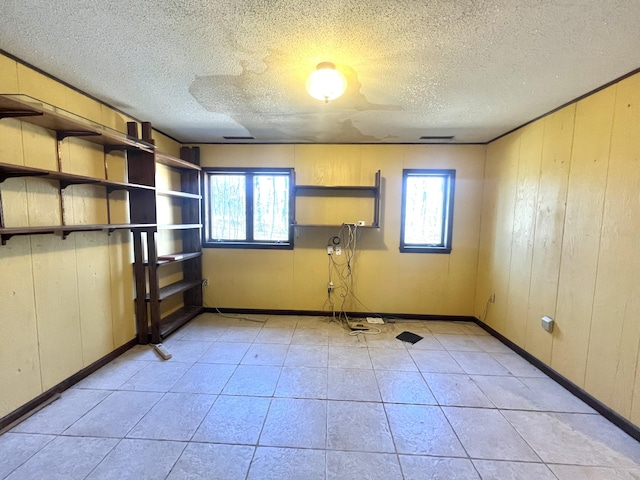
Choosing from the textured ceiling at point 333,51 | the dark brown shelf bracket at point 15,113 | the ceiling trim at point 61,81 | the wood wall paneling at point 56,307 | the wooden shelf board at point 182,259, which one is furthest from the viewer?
the wooden shelf board at point 182,259

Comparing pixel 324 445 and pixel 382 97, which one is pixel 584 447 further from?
pixel 382 97

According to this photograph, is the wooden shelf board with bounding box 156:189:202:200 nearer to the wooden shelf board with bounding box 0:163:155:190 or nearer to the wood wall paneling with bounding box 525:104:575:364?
the wooden shelf board with bounding box 0:163:155:190

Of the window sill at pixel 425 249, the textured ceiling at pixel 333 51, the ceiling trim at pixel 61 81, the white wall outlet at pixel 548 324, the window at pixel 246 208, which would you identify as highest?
the textured ceiling at pixel 333 51

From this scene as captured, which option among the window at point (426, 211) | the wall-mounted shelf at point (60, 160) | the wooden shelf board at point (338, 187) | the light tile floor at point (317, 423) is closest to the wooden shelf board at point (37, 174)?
the wall-mounted shelf at point (60, 160)

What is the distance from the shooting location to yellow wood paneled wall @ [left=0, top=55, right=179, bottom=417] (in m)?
1.72

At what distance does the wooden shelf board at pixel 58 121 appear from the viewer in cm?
155

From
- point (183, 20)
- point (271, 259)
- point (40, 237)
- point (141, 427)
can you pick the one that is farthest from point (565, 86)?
point (40, 237)

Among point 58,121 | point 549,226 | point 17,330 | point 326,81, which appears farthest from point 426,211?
point 17,330

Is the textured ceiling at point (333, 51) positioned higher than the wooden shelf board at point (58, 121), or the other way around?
the textured ceiling at point (333, 51)

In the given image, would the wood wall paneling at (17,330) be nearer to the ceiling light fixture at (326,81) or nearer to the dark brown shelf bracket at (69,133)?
the dark brown shelf bracket at (69,133)

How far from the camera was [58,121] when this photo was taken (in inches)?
70.3

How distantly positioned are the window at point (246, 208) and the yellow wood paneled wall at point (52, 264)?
1280 mm

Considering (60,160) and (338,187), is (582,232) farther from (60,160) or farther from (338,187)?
(60,160)

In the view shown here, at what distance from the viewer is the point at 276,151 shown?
367 centimetres
